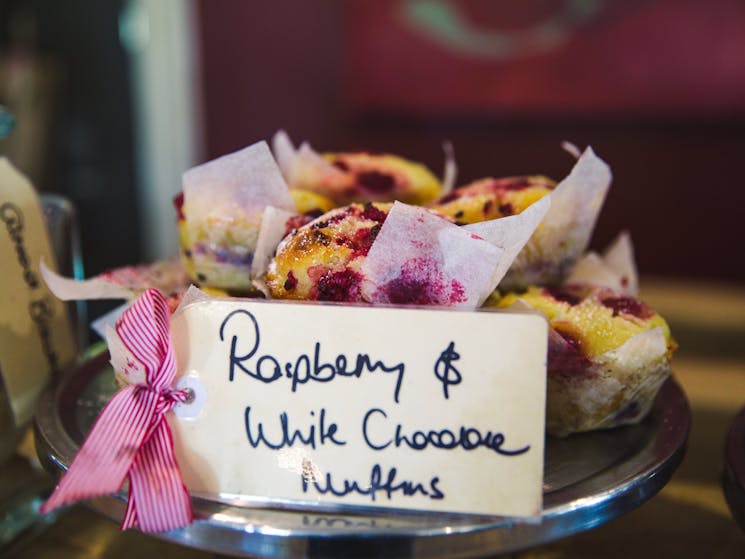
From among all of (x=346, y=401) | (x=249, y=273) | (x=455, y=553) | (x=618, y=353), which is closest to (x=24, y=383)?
(x=249, y=273)

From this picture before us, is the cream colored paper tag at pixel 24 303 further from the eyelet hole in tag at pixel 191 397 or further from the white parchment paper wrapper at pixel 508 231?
the white parchment paper wrapper at pixel 508 231

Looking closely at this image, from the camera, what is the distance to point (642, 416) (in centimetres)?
84

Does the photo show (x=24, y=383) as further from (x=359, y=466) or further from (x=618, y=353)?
(x=618, y=353)

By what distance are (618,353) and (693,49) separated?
2405 millimetres

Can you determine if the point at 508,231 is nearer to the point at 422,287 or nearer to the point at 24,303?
the point at 422,287

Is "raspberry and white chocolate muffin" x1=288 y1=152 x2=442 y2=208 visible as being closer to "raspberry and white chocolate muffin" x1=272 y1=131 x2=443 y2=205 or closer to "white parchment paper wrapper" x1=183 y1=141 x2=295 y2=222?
"raspberry and white chocolate muffin" x1=272 y1=131 x2=443 y2=205

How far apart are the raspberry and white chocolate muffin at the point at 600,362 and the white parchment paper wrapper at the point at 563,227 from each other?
0.10 metres

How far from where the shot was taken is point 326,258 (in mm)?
728

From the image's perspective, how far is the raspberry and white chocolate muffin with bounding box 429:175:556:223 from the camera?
0.90 metres

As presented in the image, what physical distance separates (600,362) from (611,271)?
27 centimetres

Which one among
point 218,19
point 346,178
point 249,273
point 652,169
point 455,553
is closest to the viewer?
point 455,553

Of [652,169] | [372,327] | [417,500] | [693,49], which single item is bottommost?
[652,169]

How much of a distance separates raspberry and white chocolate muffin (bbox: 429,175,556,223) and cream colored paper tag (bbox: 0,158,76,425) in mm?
559

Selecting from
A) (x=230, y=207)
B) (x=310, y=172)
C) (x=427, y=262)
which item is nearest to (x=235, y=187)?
(x=230, y=207)
